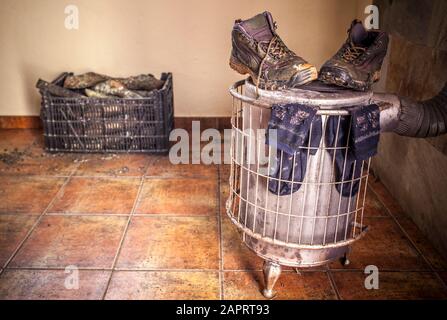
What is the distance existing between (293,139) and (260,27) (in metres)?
0.52

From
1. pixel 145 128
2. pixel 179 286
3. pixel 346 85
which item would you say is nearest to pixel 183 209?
pixel 179 286

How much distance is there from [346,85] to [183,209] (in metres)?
1.38

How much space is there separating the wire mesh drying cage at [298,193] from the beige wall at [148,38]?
1.97 metres

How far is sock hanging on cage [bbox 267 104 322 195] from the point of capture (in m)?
1.59

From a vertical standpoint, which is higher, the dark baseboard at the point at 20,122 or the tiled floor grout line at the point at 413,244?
the dark baseboard at the point at 20,122

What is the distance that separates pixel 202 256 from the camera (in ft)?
7.35

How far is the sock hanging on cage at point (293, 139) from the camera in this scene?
5.21 ft

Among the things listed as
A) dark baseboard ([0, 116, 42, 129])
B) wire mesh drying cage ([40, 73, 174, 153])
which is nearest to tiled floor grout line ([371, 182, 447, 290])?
wire mesh drying cage ([40, 73, 174, 153])

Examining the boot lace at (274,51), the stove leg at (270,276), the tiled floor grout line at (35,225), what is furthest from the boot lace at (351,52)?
the tiled floor grout line at (35,225)

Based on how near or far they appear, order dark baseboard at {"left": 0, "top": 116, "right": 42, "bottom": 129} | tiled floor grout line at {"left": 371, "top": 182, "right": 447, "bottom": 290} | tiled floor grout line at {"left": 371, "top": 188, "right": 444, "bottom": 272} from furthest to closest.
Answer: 1. dark baseboard at {"left": 0, "top": 116, "right": 42, "bottom": 129}
2. tiled floor grout line at {"left": 371, "top": 188, "right": 444, "bottom": 272}
3. tiled floor grout line at {"left": 371, "top": 182, "right": 447, "bottom": 290}

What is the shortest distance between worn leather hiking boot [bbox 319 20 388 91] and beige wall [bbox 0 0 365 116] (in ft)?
6.08

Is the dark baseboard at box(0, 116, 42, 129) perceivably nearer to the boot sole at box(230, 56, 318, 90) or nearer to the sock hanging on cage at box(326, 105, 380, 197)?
the boot sole at box(230, 56, 318, 90)

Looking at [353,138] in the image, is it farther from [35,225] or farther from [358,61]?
[35,225]

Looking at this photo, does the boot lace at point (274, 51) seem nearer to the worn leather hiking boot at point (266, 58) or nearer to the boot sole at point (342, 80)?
the worn leather hiking boot at point (266, 58)
